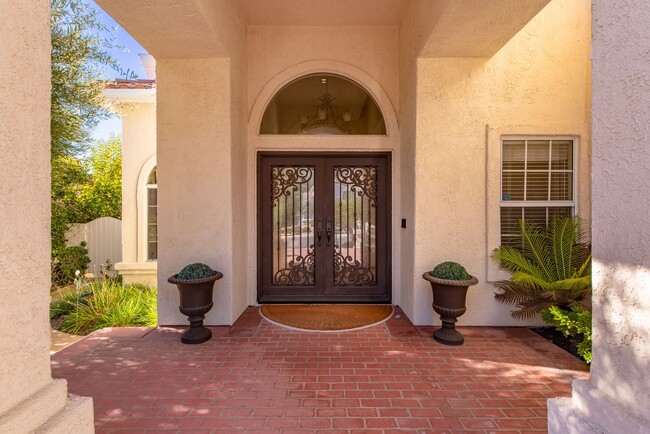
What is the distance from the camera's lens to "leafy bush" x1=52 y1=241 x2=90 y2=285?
28.4 ft

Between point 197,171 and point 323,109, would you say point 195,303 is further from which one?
point 323,109

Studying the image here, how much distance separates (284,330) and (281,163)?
292 cm

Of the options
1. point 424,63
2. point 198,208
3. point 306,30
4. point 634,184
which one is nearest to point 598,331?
point 634,184

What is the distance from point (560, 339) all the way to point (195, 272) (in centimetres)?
515

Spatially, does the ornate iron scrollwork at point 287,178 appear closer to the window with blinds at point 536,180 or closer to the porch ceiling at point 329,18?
the porch ceiling at point 329,18

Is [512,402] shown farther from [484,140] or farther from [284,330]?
[484,140]

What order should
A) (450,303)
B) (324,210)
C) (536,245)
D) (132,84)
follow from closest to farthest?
1. (450,303)
2. (536,245)
3. (324,210)
4. (132,84)

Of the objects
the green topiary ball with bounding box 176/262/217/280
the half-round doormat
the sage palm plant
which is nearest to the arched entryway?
→ the half-round doormat

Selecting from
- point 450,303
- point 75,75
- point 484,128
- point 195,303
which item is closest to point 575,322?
point 450,303

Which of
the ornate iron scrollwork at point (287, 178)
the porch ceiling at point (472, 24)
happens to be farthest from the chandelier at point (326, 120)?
the porch ceiling at point (472, 24)

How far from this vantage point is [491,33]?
429cm

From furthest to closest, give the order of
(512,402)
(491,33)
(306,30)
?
(306,30), (491,33), (512,402)

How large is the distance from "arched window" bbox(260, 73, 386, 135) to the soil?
4.03 m

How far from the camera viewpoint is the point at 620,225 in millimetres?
1638
